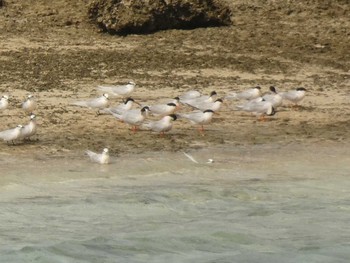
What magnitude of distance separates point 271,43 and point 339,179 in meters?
7.09

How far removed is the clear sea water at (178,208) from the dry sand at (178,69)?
31.3 inches

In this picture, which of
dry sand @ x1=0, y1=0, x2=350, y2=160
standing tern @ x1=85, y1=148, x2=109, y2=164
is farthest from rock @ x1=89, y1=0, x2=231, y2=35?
standing tern @ x1=85, y1=148, x2=109, y2=164

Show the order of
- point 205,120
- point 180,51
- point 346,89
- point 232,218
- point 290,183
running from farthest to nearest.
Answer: point 180,51
point 346,89
point 205,120
point 290,183
point 232,218

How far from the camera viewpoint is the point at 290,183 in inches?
502

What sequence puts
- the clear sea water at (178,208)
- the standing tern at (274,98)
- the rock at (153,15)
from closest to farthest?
the clear sea water at (178,208), the standing tern at (274,98), the rock at (153,15)

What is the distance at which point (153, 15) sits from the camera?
66.5ft

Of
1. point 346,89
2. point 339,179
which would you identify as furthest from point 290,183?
point 346,89

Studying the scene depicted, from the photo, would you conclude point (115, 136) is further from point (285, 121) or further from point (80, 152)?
point (285, 121)

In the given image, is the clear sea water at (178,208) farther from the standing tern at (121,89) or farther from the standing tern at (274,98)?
the standing tern at (121,89)

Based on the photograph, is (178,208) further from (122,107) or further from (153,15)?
(153,15)

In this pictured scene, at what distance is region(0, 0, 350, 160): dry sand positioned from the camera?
47.5 feet

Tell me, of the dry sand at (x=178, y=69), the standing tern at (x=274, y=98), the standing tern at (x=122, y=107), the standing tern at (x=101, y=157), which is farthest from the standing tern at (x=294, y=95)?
the standing tern at (x=101, y=157)

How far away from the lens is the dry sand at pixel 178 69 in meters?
14.5

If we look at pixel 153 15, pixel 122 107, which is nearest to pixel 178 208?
pixel 122 107
